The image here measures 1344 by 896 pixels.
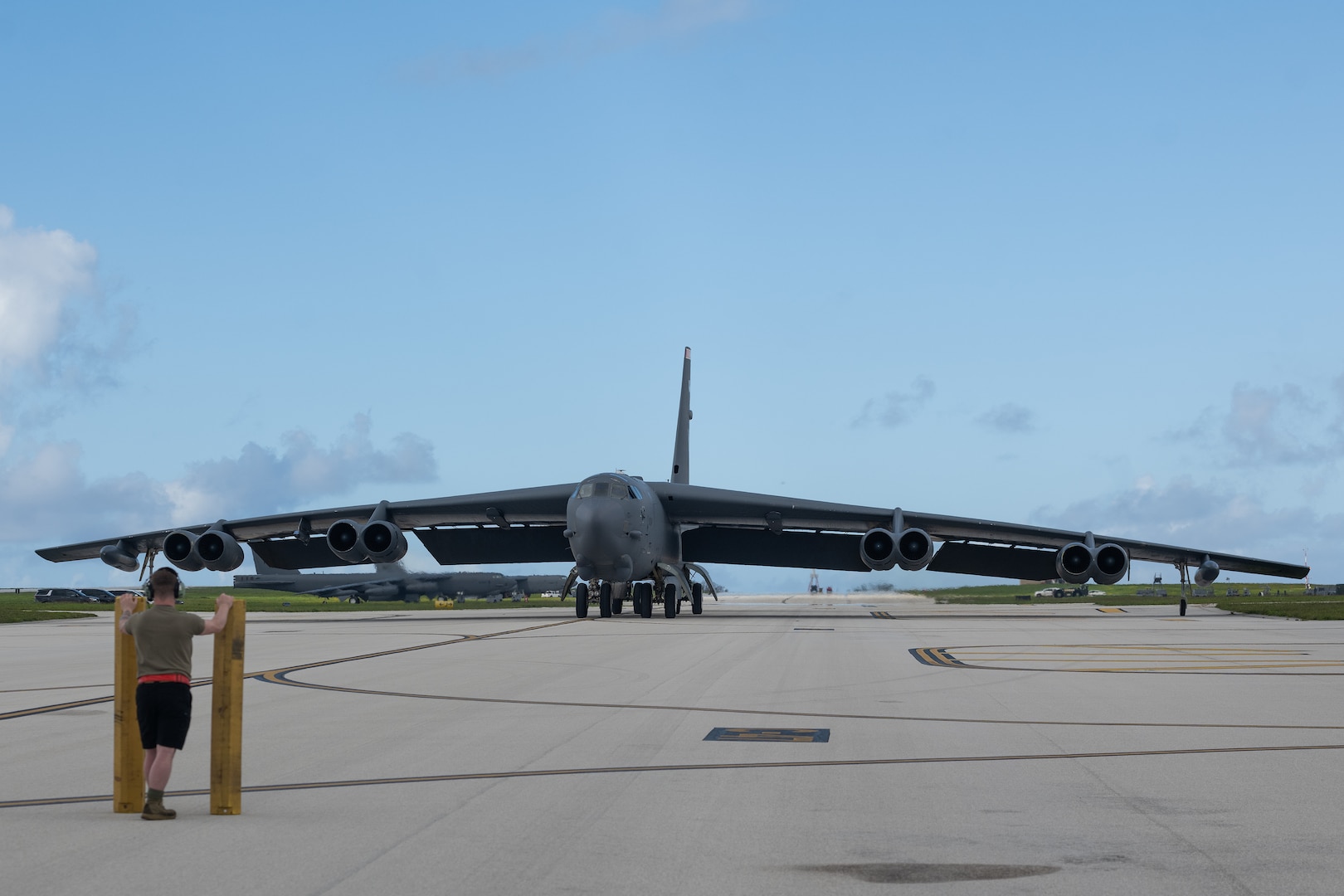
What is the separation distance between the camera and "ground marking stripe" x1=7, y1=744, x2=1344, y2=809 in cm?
776

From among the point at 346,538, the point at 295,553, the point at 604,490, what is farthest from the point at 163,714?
the point at 295,553

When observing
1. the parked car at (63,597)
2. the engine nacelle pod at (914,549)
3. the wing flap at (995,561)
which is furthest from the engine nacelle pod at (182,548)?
the parked car at (63,597)

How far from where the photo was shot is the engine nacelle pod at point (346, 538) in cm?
3650

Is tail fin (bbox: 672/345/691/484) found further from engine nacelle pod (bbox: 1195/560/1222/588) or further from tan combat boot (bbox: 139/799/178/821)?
tan combat boot (bbox: 139/799/178/821)

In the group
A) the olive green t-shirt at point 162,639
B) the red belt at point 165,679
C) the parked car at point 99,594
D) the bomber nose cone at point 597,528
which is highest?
the bomber nose cone at point 597,528

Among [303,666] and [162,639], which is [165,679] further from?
[303,666]

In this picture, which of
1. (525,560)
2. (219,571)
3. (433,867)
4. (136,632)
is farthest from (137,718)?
(525,560)

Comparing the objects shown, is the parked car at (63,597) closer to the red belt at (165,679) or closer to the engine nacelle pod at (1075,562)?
the engine nacelle pod at (1075,562)

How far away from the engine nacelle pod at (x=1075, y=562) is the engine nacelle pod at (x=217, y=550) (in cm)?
2476

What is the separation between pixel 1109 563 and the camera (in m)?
36.9

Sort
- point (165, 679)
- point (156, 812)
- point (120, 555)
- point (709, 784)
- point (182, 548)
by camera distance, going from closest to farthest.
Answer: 1. point (156, 812)
2. point (165, 679)
3. point (709, 784)
4. point (182, 548)
5. point (120, 555)

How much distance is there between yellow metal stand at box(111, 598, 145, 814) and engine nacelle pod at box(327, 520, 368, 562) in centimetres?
2941

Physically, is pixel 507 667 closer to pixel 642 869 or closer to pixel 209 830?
pixel 209 830

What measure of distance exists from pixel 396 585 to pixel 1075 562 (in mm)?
50434
